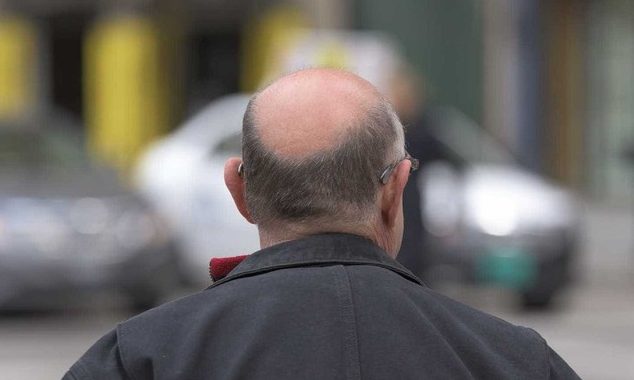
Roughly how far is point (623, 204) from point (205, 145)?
8.89 meters

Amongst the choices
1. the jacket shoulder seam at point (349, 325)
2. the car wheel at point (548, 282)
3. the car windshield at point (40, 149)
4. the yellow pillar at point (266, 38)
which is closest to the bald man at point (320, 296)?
the jacket shoulder seam at point (349, 325)

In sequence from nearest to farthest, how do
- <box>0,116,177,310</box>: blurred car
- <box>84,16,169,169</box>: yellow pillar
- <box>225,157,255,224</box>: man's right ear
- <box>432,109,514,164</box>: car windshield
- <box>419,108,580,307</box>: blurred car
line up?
<box>225,157,255,224</box>: man's right ear
<box>0,116,177,310</box>: blurred car
<box>419,108,580,307</box>: blurred car
<box>432,109,514,164</box>: car windshield
<box>84,16,169,169</box>: yellow pillar

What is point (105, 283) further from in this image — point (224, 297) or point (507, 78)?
point (507, 78)

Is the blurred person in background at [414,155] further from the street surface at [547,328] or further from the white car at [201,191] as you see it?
the white car at [201,191]

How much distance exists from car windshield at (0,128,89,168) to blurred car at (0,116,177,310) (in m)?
0.04

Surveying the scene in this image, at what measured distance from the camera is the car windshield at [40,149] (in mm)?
12148

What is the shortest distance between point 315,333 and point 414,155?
702 cm

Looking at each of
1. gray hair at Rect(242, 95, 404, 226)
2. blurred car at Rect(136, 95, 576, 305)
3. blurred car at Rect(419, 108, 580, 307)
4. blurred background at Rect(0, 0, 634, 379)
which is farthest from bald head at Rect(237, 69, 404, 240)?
blurred car at Rect(419, 108, 580, 307)

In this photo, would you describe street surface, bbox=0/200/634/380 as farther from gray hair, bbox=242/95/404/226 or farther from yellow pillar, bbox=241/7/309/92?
yellow pillar, bbox=241/7/309/92

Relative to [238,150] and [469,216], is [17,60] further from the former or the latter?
[469,216]

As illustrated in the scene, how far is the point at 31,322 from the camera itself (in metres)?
11.6

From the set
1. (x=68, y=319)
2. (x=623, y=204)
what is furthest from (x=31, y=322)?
(x=623, y=204)

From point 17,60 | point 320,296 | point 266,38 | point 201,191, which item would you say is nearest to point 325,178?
point 320,296

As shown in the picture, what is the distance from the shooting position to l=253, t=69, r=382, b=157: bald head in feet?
6.95
